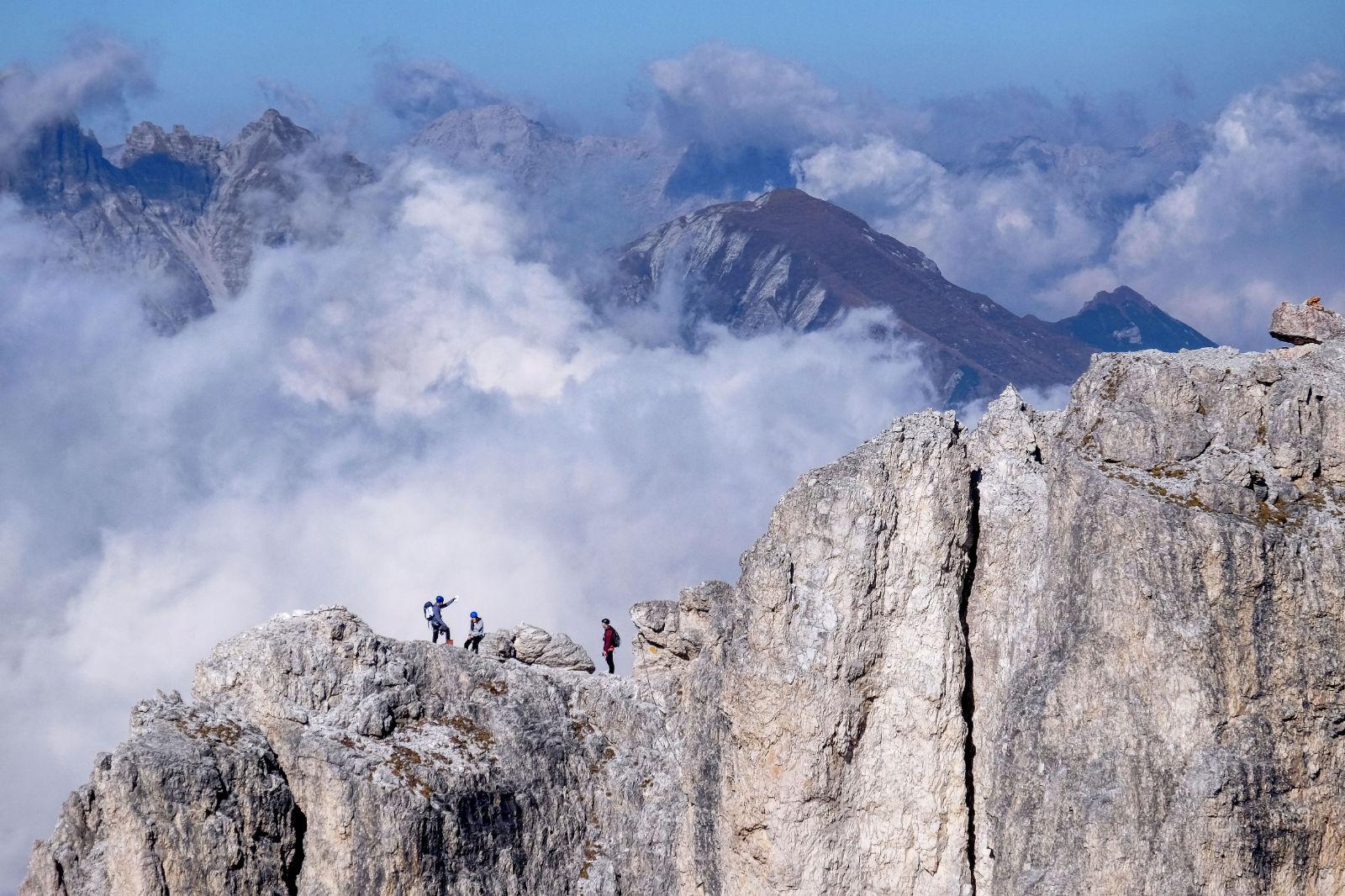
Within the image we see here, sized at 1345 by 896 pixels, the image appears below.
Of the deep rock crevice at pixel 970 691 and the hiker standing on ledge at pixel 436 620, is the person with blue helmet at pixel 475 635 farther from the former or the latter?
the deep rock crevice at pixel 970 691

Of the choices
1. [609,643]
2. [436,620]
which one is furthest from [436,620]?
[609,643]

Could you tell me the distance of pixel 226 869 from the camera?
53875mm

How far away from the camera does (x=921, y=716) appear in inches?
2088

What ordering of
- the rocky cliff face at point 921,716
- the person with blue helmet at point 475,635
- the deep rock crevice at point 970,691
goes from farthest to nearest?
1. the person with blue helmet at point 475,635
2. the deep rock crevice at point 970,691
3. the rocky cliff face at point 921,716

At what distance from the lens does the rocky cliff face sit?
4656cm

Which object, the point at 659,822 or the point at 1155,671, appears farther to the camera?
the point at 659,822

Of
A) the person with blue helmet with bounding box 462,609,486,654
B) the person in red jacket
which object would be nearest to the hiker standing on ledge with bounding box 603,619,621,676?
the person in red jacket

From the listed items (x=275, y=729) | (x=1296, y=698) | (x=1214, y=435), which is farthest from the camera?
(x=275, y=729)

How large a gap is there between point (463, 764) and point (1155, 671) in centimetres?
2942

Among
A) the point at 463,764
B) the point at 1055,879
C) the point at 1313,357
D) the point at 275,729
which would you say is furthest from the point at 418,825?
the point at 1313,357

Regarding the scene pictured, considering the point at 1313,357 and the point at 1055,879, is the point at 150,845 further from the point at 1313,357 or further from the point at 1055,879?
the point at 1313,357

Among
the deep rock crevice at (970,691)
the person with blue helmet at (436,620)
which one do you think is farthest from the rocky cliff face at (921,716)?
the person with blue helmet at (436,620)

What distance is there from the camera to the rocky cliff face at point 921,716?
46.6m

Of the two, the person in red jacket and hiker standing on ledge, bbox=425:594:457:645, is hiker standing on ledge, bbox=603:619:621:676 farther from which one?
hiker standing on ledge, bbox=425:594:457:645
